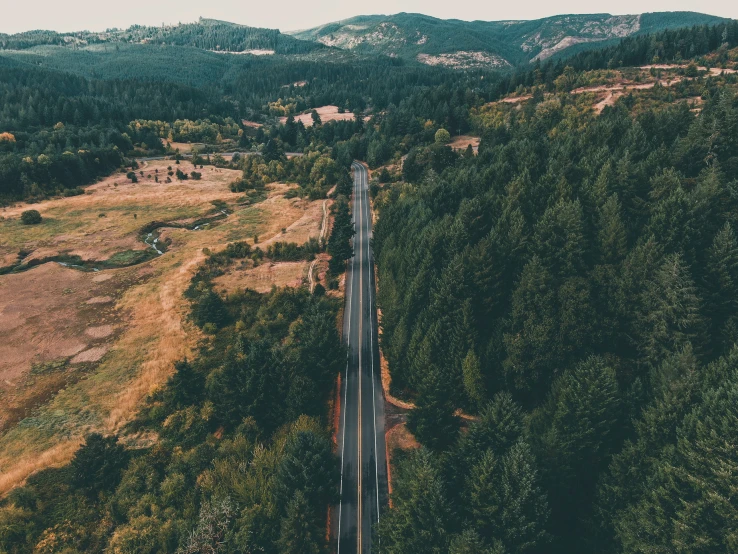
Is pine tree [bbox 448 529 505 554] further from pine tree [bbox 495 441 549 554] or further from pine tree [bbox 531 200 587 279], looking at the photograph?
pine tree [bbox 531 200 587 279]

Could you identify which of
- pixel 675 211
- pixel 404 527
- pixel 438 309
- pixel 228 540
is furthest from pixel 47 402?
pixel 675 211

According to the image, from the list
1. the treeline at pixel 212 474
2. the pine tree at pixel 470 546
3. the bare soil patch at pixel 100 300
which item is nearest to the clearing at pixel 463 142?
the treeline at pixel 212 474

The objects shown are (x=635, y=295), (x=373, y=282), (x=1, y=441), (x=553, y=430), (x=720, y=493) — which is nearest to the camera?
(x=720, y=493)

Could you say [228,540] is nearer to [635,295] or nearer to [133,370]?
[133,370]

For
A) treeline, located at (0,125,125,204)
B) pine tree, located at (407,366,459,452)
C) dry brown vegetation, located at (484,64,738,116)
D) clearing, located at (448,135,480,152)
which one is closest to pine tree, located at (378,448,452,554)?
pine tree, located at (407,366,459,452)

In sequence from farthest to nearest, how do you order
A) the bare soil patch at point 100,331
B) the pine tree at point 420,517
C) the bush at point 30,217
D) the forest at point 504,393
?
the bush at point 30,217 → the bare soil patch at point 100,331 → the forest at point 504,393 → the pine tree at point 420,517

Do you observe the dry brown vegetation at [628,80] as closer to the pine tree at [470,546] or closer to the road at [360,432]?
the road at [360,432]

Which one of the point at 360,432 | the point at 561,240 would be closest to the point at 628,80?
the point at 561,240
